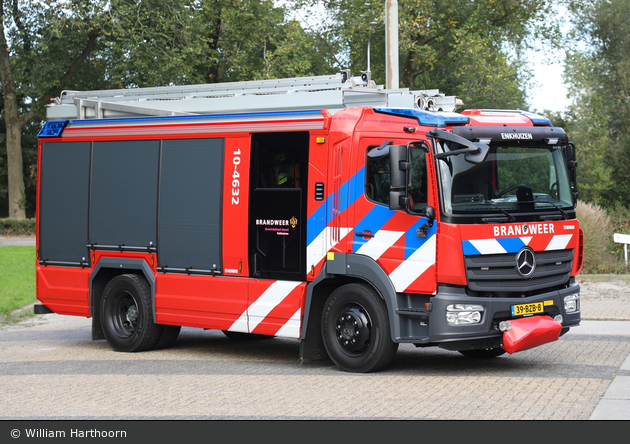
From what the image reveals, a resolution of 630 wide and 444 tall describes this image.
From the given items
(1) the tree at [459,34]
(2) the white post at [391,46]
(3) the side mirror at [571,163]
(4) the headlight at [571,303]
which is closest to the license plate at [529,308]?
(4) the headlight at [571,303]

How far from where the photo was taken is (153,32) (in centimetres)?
3108

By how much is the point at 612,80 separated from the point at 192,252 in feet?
140

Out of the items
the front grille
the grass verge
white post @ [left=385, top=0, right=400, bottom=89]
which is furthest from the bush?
the grass verge

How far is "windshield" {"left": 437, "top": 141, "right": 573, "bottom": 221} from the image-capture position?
842 centimetres

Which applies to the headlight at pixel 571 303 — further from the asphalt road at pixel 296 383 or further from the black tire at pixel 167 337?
the black tire at pixel 167 337

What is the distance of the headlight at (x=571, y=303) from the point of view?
9.10m

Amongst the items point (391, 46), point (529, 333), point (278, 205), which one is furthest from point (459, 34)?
point (529, 333)

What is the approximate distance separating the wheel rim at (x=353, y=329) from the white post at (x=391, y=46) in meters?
9.68

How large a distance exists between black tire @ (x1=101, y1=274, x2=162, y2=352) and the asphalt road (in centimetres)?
20

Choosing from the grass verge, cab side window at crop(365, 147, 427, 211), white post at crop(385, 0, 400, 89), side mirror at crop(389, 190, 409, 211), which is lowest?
the grass verge

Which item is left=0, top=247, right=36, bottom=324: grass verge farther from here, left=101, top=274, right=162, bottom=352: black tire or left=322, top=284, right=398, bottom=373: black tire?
left=322, top=284, right=398, bottom=373: black tire

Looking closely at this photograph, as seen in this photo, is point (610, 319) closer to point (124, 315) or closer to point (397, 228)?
point (397, 228)

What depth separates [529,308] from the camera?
865 cm

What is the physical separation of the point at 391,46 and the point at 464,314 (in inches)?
435
